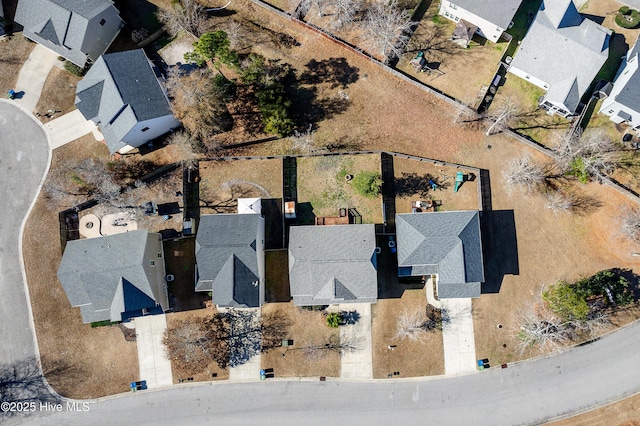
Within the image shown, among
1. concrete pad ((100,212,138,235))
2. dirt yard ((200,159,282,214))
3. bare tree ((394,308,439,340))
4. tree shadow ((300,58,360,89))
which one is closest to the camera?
bare tree ((394,308,439,340))

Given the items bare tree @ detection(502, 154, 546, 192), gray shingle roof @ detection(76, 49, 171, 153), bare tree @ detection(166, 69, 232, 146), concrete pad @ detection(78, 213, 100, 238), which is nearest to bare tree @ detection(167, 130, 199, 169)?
bare tree @ detection(166, 69, 232, 146)

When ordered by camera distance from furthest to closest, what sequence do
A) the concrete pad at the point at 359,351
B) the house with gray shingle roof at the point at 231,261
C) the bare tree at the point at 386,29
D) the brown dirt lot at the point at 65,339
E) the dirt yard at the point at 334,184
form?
the bare tree at the point at 386,29 → the dirt yard at the point at 334,184 → the brown dirt lot at the point at 65,339 → the concrete pad at the point at 359,351 → the house with gray shingle roof at the point at 231,261

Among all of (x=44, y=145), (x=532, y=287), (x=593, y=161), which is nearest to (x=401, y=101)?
(x=593, y=161)

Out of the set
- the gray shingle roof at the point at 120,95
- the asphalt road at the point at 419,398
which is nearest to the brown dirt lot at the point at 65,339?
the asphalt road at the point at 419,398

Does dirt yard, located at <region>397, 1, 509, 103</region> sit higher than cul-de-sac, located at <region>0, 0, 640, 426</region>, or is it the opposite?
dirt yard, located at <region>397, 1, 509, 103</region>

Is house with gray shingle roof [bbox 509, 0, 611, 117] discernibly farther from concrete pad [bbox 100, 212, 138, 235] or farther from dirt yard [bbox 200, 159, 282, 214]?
concrete pad [bbox 100, 212, 138, 235]

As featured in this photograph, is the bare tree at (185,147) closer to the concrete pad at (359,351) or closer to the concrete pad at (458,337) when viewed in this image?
the concrete pad at (359,351)

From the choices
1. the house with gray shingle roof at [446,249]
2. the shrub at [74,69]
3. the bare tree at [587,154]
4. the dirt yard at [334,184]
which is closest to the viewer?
the house with gray shingle roof at [446,249]

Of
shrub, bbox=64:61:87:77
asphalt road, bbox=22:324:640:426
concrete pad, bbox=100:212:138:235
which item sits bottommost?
asphalt road, bbox=22:324:640:426

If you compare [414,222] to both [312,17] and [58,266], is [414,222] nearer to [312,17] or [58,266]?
[312,17]
